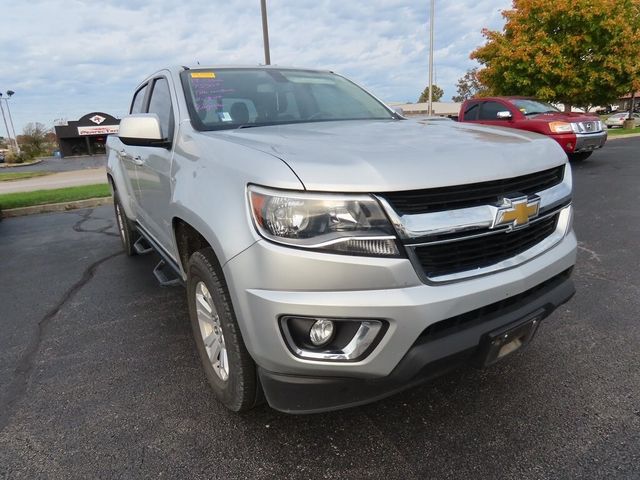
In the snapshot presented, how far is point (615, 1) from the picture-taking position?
59.3 ft

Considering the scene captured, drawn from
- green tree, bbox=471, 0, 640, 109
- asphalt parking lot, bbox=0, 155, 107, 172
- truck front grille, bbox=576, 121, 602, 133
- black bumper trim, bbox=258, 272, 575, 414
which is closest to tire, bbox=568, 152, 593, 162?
truck front grille, bbox=576, 121, 602, 133

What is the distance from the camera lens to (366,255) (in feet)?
5.41

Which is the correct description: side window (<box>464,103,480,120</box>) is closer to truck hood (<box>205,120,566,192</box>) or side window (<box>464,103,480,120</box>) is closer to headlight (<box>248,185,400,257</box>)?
truck hood (<box>205,120,566,192</box>)

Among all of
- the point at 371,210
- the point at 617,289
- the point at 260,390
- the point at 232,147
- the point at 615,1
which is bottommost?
the point at 617,289

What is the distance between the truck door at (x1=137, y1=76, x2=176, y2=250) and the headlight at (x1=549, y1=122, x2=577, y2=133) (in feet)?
29.1

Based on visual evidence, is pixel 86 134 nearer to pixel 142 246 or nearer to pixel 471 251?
pixel 142 246

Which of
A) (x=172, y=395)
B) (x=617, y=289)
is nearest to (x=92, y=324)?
(x=172, y=395)

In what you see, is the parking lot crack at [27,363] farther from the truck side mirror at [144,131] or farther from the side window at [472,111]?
the side window at [472,111]

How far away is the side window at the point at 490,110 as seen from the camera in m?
11.1

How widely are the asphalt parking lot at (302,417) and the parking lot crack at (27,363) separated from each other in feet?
0.04

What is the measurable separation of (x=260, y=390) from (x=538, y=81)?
21.4 metres

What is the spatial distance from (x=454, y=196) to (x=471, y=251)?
237 millimetres

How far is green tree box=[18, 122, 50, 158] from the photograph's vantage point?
1905 inches

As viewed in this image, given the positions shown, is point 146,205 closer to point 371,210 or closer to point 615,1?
point 371,210
